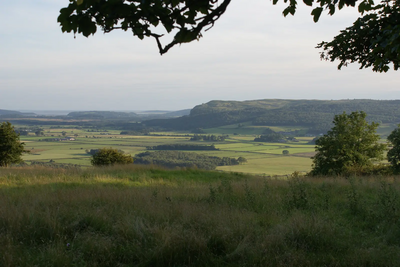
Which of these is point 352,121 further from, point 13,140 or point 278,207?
point 13,140

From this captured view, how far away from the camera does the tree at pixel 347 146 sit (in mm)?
26094

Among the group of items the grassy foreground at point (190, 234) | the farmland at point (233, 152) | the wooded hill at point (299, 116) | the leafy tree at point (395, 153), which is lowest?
the farmland at point (233, 152)

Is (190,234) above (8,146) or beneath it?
above

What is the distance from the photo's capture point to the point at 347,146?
87.4ft

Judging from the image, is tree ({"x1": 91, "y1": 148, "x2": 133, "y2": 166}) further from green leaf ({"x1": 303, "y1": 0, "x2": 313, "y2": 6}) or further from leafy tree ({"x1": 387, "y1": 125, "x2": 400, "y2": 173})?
leafy tree ({"x1": 387, "y1": 125, "x2": 400, "y2": 173})

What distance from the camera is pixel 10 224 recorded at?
525 centimetres

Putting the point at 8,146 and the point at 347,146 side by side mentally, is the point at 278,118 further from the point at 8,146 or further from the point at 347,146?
the point at 8,146

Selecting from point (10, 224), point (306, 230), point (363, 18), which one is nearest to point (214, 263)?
point (306, 230)

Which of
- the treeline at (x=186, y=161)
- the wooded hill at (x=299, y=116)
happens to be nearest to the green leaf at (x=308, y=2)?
the treeline at (x=186, y=161)

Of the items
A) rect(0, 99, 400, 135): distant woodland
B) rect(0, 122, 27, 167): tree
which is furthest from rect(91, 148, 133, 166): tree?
rect(0, 99, 400, 135): distant woodland

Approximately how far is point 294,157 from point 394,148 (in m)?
30.3

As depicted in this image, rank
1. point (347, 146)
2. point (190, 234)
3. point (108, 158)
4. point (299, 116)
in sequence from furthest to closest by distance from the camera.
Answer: point (299, 116)
point (347, 146)
point (108, 158)
point (190, 234)

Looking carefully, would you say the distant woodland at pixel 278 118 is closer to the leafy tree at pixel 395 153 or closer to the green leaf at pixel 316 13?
the leafy tree at pixel 395 153

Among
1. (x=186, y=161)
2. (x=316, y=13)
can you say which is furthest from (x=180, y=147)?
(x=316, y=13)
